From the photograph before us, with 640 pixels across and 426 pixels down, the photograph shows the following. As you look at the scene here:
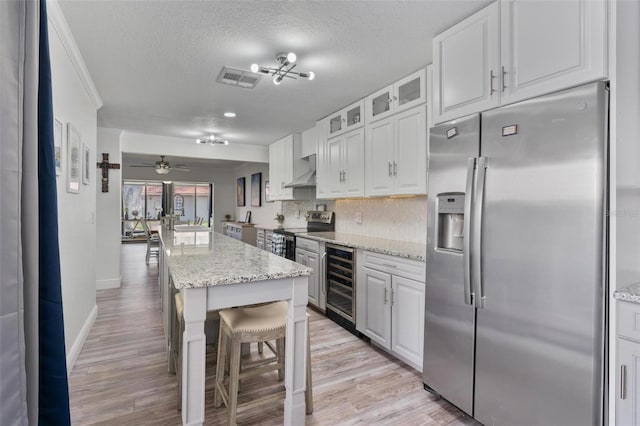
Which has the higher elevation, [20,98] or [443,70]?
[443,70]

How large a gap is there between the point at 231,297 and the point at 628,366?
5.59 feet

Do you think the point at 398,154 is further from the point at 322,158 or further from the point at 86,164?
the point at 86,164

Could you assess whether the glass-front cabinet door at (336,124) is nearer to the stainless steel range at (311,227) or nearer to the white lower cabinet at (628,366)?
the stainless steel range at (311,227)

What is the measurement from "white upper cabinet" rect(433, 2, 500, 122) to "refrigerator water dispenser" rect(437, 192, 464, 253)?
0.55 meters

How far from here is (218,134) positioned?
5324 mm

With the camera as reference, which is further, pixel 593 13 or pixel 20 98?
pixel 593 13

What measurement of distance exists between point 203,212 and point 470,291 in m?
10.4

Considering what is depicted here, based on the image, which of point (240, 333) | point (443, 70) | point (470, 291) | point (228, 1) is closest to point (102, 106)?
point (228, 1)

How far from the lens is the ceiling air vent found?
276cm

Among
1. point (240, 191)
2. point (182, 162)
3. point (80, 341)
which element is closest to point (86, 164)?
point (80, 341)

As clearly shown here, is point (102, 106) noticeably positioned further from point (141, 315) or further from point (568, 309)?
point (568, 309)

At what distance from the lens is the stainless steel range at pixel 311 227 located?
4.34 m

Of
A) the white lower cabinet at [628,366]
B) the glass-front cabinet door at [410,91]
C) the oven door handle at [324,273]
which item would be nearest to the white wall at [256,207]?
the oven door handle at [324,273]

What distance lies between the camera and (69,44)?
2.26m
